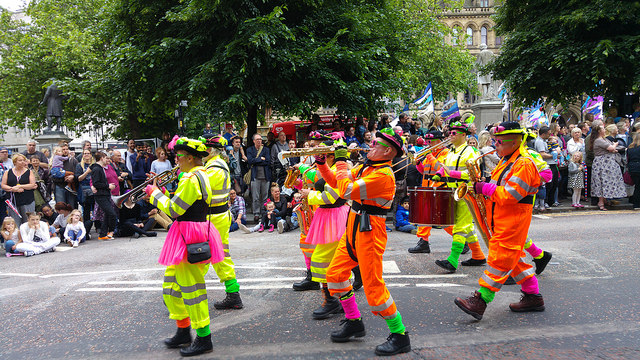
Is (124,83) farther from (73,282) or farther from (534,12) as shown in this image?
(534,12)

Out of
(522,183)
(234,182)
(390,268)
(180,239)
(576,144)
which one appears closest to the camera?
(180,239)

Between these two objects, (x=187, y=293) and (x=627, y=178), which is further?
(x=627, y=178)

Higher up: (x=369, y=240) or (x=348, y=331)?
(x=369, y=240)

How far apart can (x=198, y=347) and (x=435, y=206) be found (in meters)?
3.78

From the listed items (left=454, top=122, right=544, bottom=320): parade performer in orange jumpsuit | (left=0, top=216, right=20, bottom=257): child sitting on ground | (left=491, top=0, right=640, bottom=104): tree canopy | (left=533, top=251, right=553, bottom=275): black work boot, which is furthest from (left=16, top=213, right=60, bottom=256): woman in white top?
(left=491, top=0, right=640, bottom=104): tree canopy

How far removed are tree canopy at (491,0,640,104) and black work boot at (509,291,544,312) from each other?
12.5 metres

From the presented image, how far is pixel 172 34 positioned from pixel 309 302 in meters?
10.6

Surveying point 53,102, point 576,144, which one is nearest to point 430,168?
point 576,144

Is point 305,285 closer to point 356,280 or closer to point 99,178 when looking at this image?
point 356,280

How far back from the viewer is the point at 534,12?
17.8 metres

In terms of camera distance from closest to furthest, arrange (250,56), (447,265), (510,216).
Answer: (510,216) → (447,265) → (250,56)

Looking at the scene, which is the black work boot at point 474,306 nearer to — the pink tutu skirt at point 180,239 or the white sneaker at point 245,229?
the pink tutu skirt at point 180,239

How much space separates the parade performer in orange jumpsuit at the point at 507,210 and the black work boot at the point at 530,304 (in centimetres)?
45

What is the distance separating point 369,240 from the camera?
4191 millimetres
